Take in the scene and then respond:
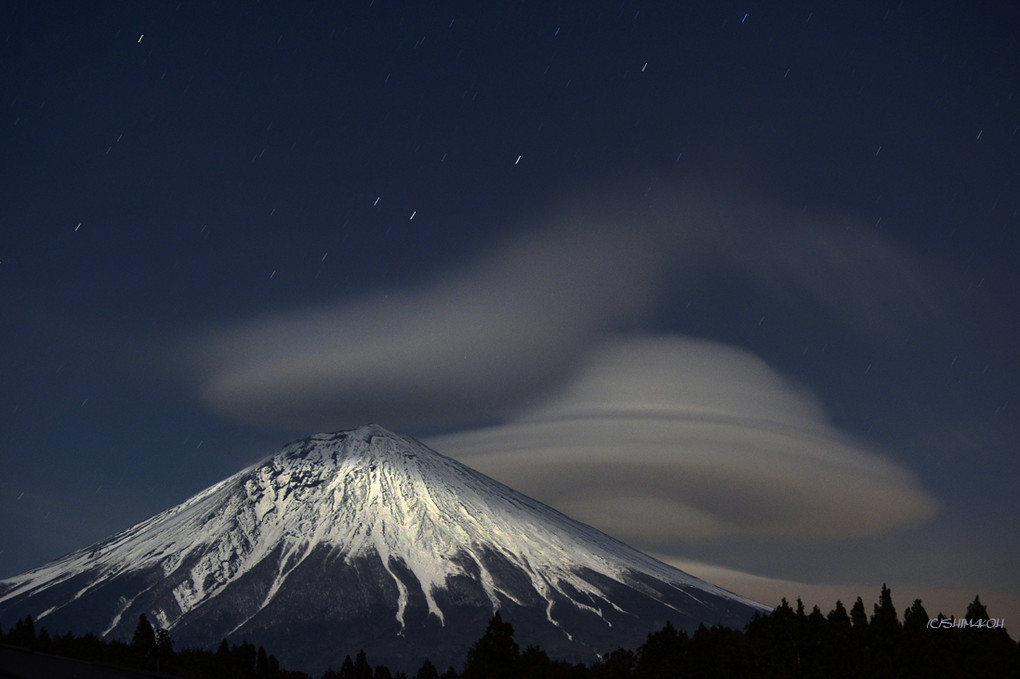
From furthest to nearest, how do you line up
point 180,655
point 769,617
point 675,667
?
point 180,655, point 769,617, point 675,667

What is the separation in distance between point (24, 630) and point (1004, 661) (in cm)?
10397

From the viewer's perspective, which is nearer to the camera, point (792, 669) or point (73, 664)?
point (73, 664)

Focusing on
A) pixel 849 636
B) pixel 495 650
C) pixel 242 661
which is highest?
pixel 849 636

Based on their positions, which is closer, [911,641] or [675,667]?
[911,641]

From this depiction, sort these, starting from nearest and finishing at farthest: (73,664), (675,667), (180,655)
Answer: (73,664) < (675,667) < (180,655)

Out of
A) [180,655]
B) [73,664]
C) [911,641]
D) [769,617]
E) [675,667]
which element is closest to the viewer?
[73,664]

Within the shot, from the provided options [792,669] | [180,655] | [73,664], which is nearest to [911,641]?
[792,669]

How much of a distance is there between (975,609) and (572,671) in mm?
46016

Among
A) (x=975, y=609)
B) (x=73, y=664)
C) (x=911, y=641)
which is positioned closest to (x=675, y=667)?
(x=911, y=641)

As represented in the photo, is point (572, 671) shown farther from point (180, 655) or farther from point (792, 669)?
point (180, 655)

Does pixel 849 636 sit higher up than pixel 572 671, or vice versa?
pixel 849 636

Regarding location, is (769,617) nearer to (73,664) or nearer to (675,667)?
(675,667)

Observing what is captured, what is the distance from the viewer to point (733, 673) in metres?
101

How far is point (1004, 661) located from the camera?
87.2 meters
